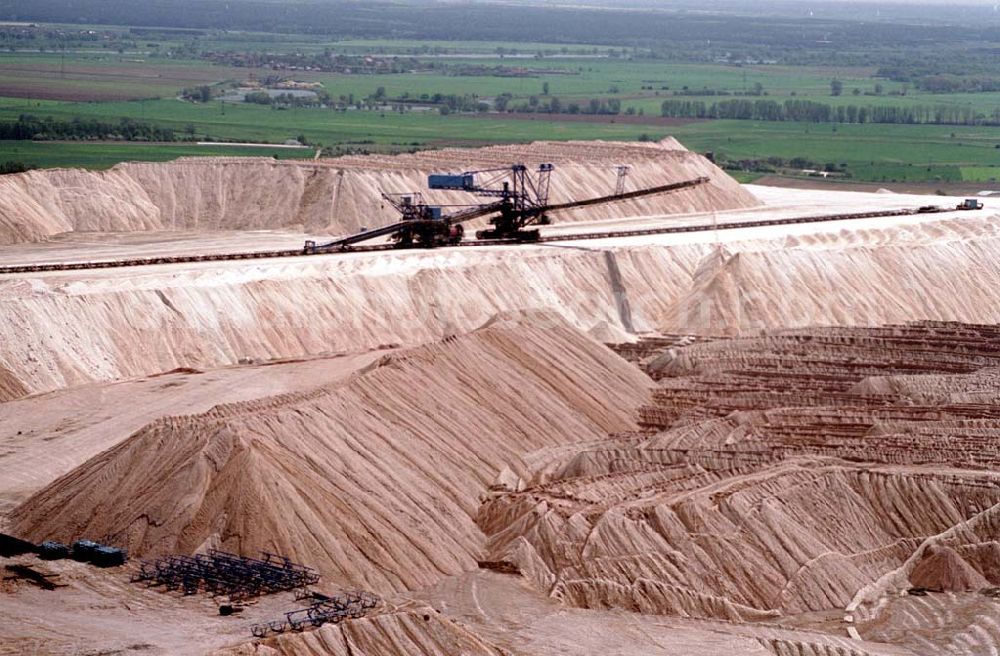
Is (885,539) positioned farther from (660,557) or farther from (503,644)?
(503,644)

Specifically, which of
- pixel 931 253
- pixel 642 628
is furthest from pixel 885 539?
pixel 931 253

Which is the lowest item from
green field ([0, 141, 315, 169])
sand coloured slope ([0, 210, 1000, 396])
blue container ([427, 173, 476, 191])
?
green field ([0, 141, 315, 169])

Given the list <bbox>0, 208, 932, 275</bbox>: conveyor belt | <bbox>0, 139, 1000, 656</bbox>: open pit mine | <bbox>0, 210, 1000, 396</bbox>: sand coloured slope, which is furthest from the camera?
<bbox>0, 208, 932, 275</bbox>: conveyor belt

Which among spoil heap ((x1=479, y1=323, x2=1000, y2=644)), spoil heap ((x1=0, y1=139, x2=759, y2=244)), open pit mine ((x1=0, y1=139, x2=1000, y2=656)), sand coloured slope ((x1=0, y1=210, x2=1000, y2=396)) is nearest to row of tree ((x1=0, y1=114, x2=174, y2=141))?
A: spoil heap ((x1=0, y1=139, x2=759, y2=244))

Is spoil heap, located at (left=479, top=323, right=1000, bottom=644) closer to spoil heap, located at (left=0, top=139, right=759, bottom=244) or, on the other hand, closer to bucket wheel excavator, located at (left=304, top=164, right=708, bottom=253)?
bucket wheel excavator, located at (left=304, top=164, right=708, bottom=253)

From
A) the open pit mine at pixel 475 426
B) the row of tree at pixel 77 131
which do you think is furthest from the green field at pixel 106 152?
the open pit mine at pixel 475 426

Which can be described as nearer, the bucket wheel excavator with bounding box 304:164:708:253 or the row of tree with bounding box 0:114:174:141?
the bucket wheel excavator with bounding box 304:164:708:253

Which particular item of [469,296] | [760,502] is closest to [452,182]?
[469,296]
